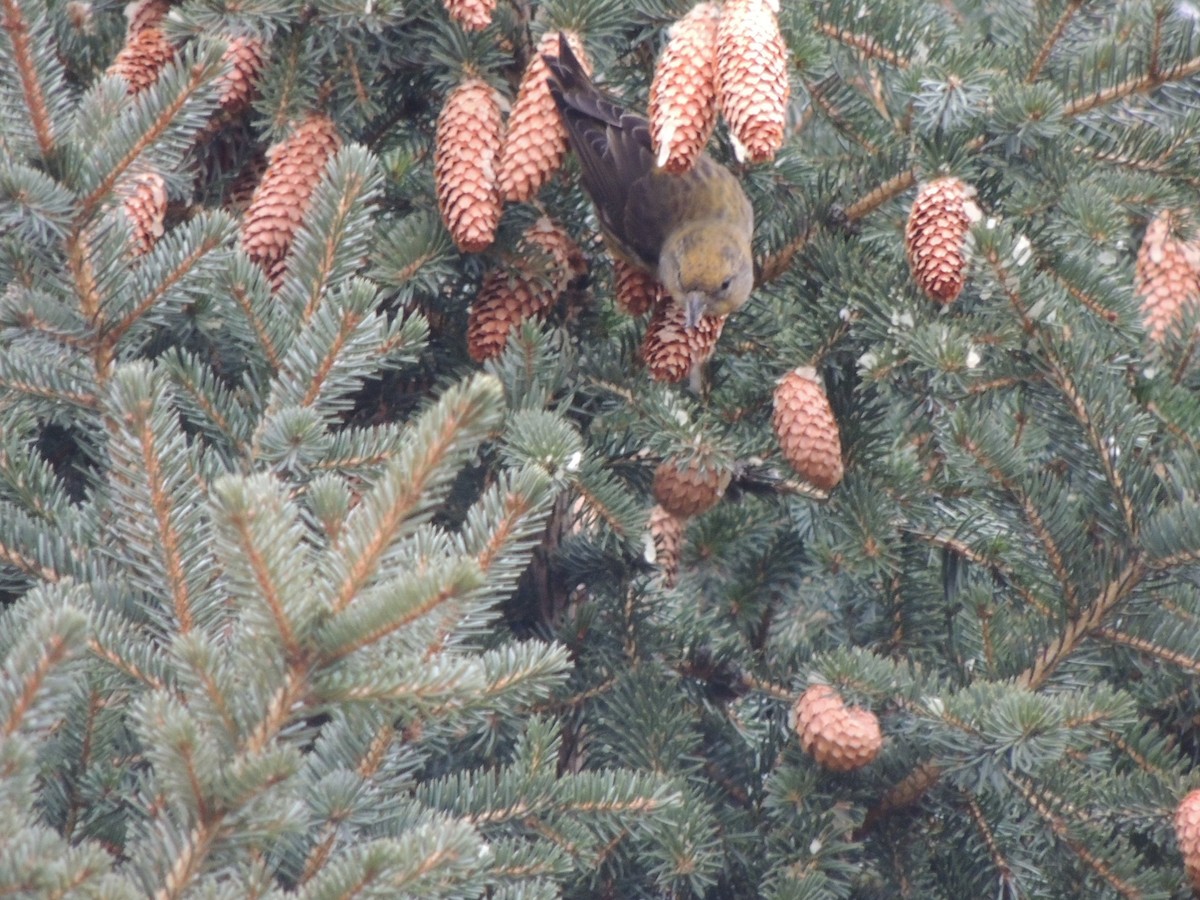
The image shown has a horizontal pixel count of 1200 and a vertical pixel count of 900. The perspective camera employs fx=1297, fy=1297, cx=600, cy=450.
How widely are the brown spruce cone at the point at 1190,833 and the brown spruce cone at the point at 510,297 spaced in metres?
1.39

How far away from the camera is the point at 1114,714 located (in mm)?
1928

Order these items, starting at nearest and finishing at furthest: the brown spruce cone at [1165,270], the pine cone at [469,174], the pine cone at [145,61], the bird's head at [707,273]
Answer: the pine cone at [469,174] < the pine cone at [145,61] < the bird's head at [707,273] < the brown spruce cone at [1165,270]

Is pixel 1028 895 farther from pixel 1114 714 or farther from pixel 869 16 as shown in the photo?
pixel 869 16

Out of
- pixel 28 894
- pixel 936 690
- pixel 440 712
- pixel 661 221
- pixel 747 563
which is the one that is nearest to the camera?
pixel 28 894

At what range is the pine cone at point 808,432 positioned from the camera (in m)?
2.30

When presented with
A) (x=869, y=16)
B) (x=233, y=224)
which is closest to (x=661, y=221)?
(x=869, y=16)

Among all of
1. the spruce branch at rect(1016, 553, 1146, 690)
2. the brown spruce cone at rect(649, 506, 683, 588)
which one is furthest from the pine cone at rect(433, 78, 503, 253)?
the spruce branch at rect(1016, 553, 1146, 690)

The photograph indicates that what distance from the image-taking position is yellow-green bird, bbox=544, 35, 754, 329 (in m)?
2.47

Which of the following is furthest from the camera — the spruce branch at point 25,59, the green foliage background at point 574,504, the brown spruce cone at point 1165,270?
the brown spruce cone at point 1165,270

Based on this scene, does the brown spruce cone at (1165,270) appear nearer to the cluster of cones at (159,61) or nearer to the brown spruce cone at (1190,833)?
the brown spruce cone at (1190,833)

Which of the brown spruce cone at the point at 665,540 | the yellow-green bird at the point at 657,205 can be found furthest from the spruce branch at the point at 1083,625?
the yellow-green bird at the point at 657,205

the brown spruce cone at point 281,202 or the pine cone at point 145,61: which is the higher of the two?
the pine cone at point 145,61

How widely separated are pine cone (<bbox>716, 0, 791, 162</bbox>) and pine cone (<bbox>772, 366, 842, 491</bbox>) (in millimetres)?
426

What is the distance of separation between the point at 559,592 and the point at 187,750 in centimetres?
158
